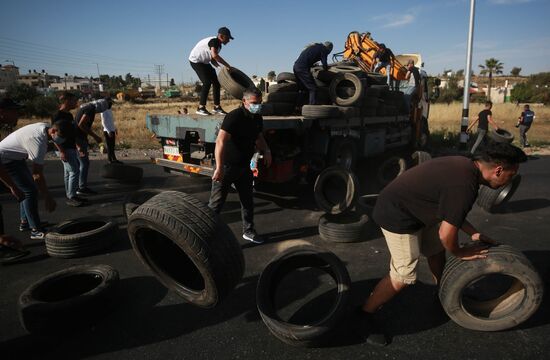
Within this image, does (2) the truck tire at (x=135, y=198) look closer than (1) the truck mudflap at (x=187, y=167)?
Yes

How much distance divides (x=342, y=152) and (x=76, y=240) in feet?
15.5

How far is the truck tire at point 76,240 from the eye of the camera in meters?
4.04

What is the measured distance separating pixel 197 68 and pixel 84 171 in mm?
2992

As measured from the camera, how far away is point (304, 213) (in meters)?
5.76

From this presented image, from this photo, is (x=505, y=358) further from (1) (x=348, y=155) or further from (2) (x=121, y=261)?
(1) (x=348, y=155)

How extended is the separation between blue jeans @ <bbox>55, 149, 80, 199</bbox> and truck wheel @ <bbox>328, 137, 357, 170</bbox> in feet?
14.7

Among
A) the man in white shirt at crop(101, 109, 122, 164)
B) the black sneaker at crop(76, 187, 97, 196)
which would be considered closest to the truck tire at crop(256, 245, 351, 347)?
the black sneaker at crop(76, 187, 97, 196)

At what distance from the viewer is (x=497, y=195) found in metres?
5.64

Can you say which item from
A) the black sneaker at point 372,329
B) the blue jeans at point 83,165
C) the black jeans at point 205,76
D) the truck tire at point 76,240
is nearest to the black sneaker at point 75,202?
the blue jeans at point 83,165

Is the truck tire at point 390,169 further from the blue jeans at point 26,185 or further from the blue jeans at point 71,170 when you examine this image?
the blue jeans at point 26,185

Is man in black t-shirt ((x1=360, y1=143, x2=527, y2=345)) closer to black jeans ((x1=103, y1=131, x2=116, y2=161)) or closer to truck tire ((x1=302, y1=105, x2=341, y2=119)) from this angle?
truck tire ((x1=302, y1=105, x2=341, y2=119))

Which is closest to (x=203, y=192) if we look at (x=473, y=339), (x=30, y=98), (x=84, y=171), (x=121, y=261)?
(x=84, y=171)

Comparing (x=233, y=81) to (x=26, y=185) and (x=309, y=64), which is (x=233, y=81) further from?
(x=26, y=185)

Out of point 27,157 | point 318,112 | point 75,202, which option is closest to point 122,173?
point 75,202
